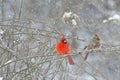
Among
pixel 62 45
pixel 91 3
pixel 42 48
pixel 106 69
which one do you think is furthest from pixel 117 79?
pixel 42 48

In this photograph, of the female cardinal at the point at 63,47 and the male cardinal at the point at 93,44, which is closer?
the male cardinal at the point at 93,44

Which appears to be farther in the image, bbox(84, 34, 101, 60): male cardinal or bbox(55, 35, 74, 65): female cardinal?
bbox(55, 35, 74, 65): female cardinal

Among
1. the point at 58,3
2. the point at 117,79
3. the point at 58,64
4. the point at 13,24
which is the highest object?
the point at 58,3

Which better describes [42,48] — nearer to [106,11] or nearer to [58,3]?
[58,3]

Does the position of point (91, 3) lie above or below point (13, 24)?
above

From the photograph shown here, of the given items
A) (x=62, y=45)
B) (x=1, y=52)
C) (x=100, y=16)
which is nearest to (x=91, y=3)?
(x=100, y=16)

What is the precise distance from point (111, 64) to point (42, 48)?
478 cm

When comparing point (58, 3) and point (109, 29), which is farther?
point (109, 29)

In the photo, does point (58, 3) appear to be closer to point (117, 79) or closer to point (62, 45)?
point (117, 79)

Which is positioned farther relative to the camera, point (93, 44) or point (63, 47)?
point (63, 47)

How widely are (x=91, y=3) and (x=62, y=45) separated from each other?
4.52m

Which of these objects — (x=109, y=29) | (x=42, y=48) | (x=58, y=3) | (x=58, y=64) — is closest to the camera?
(x=42, y=48)

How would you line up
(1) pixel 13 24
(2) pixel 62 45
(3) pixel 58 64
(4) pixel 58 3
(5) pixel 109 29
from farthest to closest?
(5) pixel 109 29 → (4) pixel 58 3 → (2) pixel 62 45 → (3) pixel 58 64 → (1) pixel 13 24

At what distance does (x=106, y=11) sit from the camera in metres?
9.53
